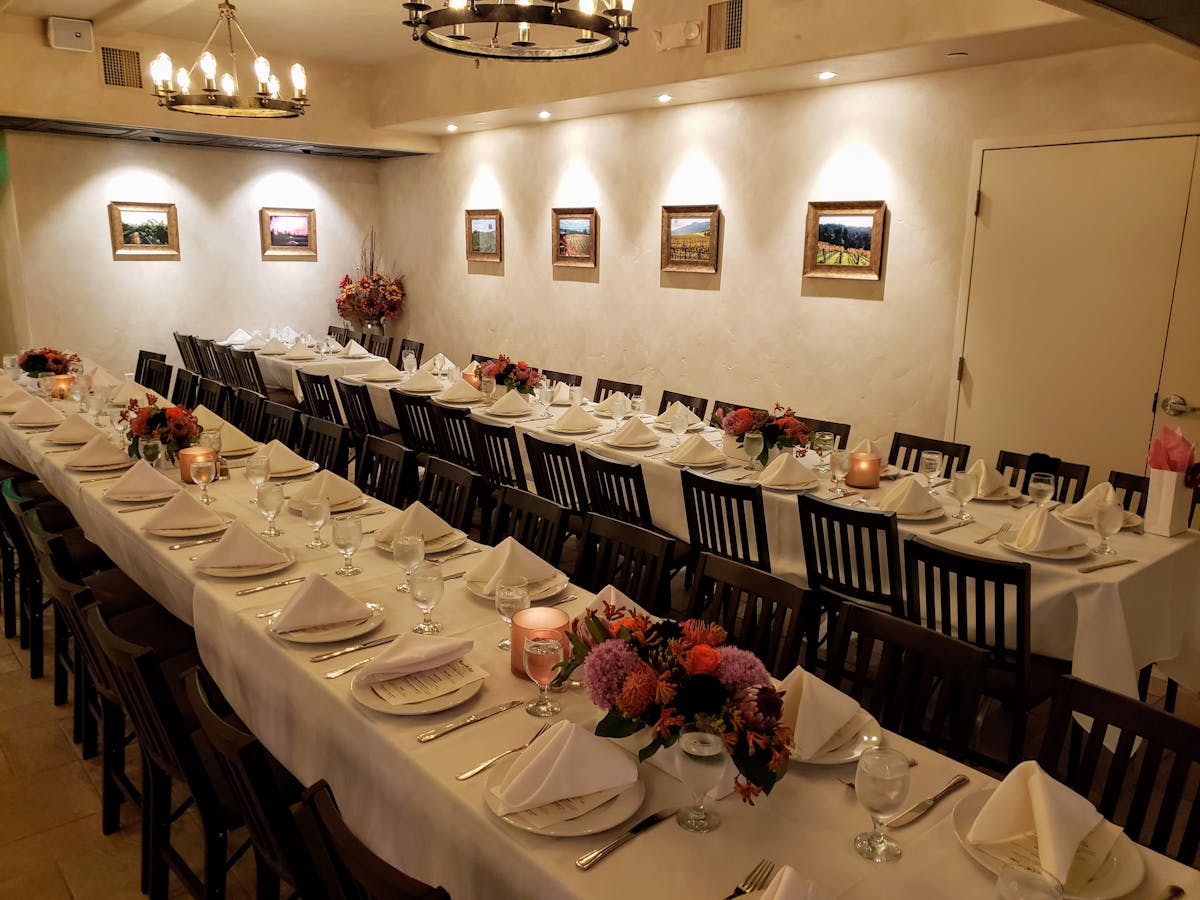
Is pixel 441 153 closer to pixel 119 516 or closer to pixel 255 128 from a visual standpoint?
pixel 255 128

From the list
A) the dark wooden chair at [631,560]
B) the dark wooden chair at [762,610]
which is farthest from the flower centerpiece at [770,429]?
the dark wooden chair at [762,610]

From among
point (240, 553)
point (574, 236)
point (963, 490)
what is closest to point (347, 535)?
point (240, 553)

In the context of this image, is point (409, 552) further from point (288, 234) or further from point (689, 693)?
point (288, 234)

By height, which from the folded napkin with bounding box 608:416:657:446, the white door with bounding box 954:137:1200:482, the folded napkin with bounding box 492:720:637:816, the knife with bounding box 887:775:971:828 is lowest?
the knife with bounding box 887:775:971:828

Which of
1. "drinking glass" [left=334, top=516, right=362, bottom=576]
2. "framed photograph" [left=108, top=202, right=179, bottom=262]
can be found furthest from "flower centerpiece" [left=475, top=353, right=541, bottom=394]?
"framed photograph" [left=108, top=202, right=179, bottom=262]

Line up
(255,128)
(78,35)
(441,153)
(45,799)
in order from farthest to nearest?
(441,153), (255,128), (78,35), (45,799)

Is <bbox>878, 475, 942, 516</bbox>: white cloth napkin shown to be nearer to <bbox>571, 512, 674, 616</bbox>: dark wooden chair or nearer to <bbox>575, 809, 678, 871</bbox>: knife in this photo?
<bbox>571, 512, 674, 616</bbox>: dark wooden chair

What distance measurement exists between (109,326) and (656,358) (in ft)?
17.9

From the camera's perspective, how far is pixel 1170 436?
3.37 meters

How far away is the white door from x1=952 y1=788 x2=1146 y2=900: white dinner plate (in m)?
4.09

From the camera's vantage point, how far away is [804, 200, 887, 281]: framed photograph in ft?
19.8

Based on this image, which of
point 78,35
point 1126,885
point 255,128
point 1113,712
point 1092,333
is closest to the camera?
point 1126,885

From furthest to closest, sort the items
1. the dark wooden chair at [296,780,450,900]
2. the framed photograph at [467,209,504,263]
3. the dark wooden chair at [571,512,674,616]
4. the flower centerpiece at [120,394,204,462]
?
the framed photograph at [467,209,504,263] → the flower centerpiece at [120,394,204,462] → the dark wooden chair at [571,512,674,616] → the dark wooden chair at [296,780,450,900]

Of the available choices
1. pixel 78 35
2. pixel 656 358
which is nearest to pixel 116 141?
pixel 78 35
